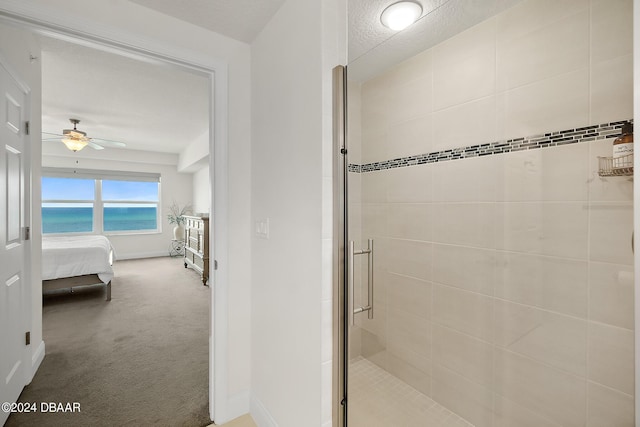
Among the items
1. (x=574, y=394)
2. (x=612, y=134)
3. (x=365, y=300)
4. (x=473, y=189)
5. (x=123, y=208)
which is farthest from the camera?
(x=123, y=208)

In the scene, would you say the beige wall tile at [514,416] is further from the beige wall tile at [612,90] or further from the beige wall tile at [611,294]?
the beige wall tile at [612,90]

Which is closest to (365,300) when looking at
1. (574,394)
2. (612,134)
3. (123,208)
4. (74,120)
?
(574,394)

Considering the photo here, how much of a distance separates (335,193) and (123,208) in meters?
7.57

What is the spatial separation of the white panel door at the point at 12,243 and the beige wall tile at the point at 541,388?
264cm

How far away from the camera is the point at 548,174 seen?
105 cm

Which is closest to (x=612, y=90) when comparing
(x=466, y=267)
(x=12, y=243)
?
(x=466, y=267)

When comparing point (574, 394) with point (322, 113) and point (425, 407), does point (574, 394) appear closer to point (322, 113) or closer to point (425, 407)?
point (425, 407)

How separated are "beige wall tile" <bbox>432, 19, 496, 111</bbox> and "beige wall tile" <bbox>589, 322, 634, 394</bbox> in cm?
94

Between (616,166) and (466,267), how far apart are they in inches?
24.5

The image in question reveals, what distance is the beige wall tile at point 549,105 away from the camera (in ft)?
3.20

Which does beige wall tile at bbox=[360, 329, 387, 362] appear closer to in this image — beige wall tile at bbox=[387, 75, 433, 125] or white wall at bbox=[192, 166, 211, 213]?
beige wall tile at bbox=[387, 75, 433, 125]

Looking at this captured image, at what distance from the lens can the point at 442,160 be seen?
4.33 feet

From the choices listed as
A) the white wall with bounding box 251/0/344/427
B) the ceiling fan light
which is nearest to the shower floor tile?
the white wall with bounding box 251/0/344/427

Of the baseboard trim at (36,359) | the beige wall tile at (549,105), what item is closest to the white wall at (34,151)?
the baseboard trim at (36,359)
